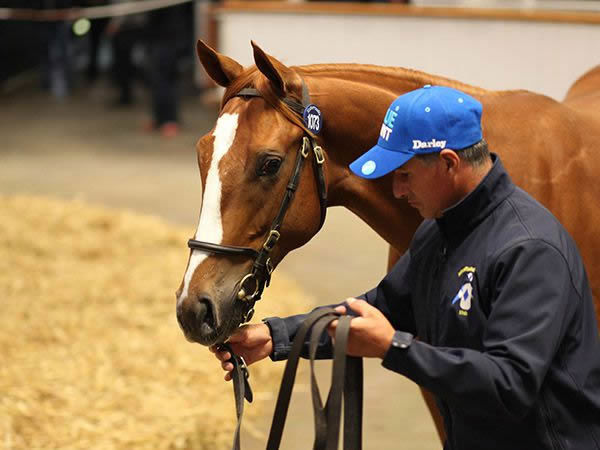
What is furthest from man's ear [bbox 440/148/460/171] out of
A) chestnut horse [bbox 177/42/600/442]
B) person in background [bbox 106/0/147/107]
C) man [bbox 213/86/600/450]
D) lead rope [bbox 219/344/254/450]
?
person in background [bbox 106/0/147/107]

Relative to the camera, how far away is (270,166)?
2.45m

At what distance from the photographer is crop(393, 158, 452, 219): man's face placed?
1962 mm

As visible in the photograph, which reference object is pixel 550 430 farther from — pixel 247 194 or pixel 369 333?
pixel 247 194

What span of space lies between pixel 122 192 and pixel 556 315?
23.6 feet

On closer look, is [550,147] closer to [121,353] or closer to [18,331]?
[121,353]

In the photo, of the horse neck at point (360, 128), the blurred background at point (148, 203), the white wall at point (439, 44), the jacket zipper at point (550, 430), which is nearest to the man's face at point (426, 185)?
the jacket zipper at point (550, 430)

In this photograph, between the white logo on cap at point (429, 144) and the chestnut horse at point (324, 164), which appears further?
the chestnut horse at point (324, 164)

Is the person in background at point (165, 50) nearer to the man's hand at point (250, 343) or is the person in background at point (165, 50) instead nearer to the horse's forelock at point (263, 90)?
the horse's forelock at point (263, 90)

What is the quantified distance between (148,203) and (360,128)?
5.69 meters

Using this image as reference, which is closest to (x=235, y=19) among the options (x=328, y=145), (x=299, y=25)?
(x=299, y=25)

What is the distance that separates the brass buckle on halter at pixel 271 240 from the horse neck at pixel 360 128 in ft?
1.09

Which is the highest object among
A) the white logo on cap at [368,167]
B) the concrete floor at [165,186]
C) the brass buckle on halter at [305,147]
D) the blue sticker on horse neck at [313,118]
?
the white logo on cap at [368,167]

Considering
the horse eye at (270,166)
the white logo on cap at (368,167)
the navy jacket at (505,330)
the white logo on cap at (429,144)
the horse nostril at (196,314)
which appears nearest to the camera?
the navy jacket at (505,330)

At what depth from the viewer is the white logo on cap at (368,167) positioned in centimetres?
205
